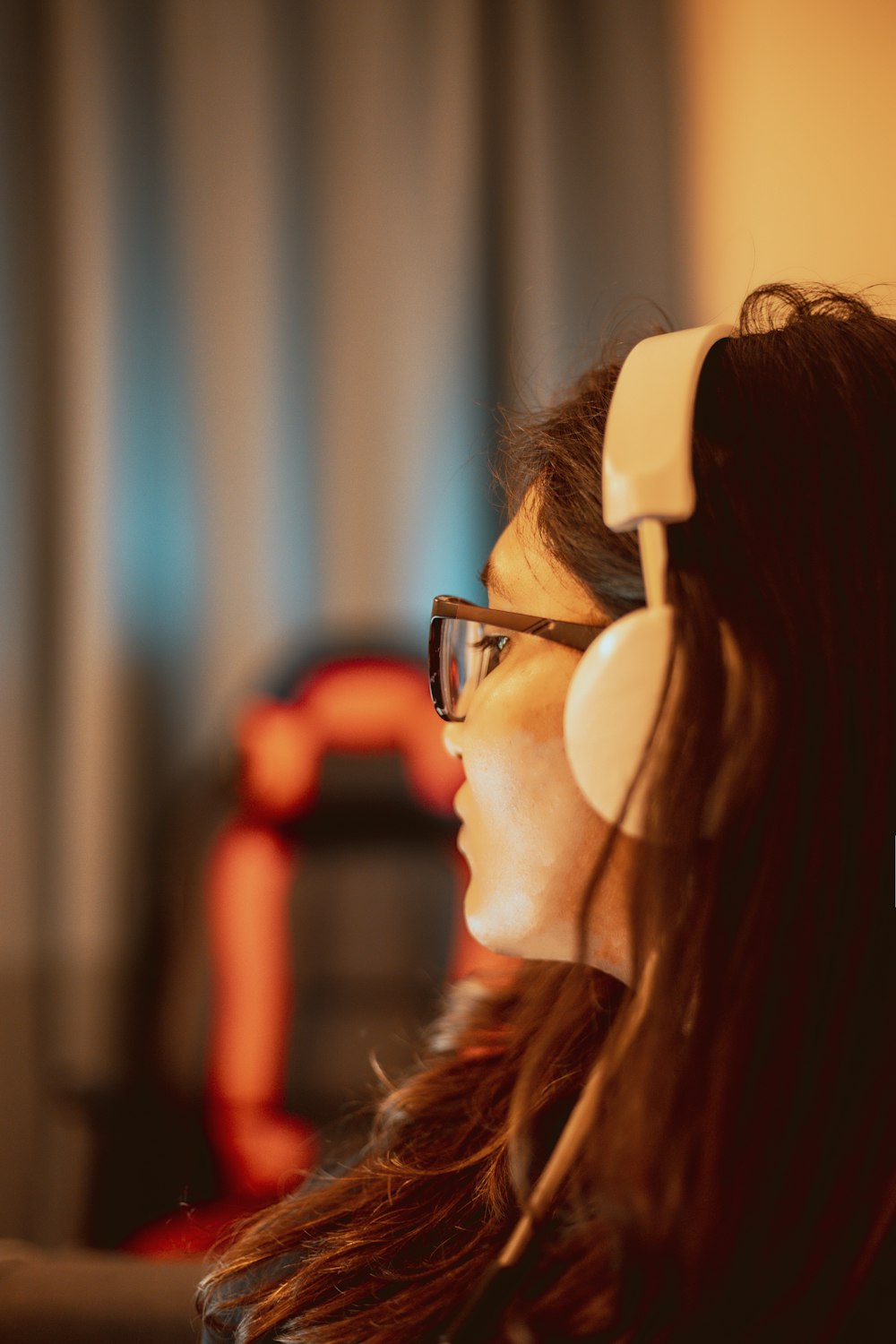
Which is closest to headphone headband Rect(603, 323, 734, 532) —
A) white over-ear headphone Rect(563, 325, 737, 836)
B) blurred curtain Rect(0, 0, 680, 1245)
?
white over-ear headphone Rect(563, 325, 737, 836)

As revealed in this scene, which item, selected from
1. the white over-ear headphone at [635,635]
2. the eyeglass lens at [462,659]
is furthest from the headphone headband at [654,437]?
the eyeglass lens at [462,659]

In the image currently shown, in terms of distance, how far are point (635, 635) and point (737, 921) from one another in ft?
0.56

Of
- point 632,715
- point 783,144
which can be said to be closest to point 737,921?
point 632,715

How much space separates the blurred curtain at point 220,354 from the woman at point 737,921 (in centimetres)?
93

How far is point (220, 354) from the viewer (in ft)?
5.23

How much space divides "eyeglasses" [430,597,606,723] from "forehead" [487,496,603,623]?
12 millimetres

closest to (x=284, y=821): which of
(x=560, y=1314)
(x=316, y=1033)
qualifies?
(x=316, y=1033)

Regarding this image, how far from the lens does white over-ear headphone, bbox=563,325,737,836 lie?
0.53m

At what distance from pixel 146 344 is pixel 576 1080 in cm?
131

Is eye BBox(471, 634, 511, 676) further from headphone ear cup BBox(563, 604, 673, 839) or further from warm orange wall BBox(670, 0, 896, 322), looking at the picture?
warm orange wall BBox(670, 0, 896, 322)

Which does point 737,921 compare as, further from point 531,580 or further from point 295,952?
point 295,952

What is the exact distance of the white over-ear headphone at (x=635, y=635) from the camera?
526mm

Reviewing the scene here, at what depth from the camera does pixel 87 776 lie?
61.2 inches

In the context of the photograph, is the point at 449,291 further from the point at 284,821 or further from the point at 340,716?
the point at 284,821
